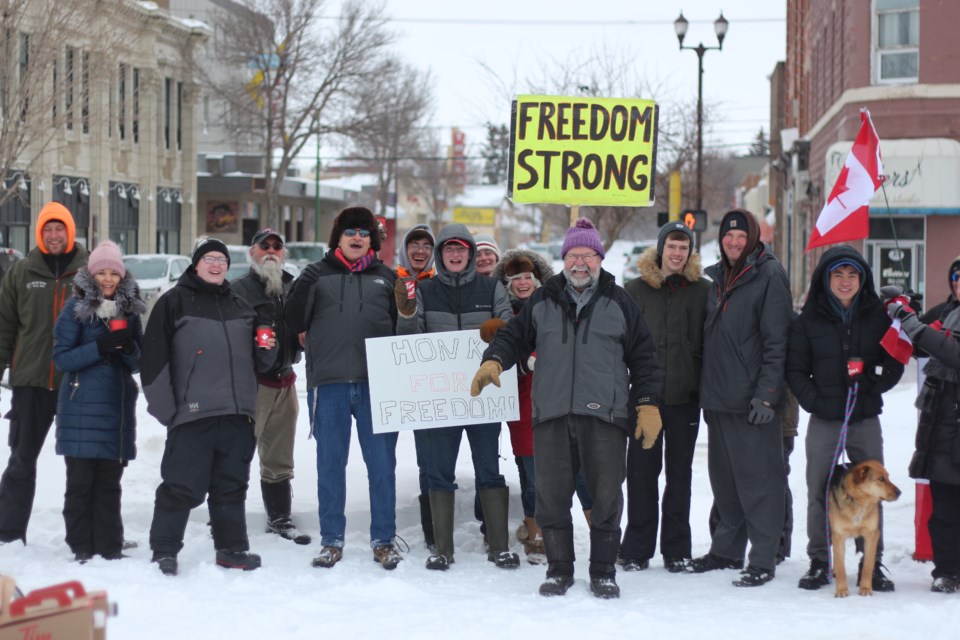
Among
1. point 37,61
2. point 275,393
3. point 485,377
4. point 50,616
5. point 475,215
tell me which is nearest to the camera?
point 50,616

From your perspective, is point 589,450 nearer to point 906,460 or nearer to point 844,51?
point 906,460

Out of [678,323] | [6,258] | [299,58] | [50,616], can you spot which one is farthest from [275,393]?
[299,58]

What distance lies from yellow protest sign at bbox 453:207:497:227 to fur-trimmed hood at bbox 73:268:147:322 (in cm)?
9904

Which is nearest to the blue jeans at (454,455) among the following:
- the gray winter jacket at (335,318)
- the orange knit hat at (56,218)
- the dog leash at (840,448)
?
the gray winter jacket at (335,318)

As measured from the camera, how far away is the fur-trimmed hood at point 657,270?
7289 millimetres

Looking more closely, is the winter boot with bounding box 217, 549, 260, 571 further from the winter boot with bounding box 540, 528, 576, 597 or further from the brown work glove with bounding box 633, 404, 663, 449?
the brown work glove with bounding box 633, 404, 663, 449

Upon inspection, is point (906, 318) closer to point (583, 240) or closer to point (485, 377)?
point (583, 240)

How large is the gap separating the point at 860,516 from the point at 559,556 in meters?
1.70

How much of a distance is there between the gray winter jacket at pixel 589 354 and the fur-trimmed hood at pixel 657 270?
530 millimetres

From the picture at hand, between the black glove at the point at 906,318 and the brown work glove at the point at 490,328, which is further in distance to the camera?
the brown work glove at the point at 490,328

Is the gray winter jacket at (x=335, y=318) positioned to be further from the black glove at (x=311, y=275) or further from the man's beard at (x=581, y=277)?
the man's beard at (x=581, y=277)

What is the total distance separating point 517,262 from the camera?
7.93 meters

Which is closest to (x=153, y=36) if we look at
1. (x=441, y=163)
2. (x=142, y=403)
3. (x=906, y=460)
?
(x=142, y=403)

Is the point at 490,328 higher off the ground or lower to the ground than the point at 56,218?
lower
